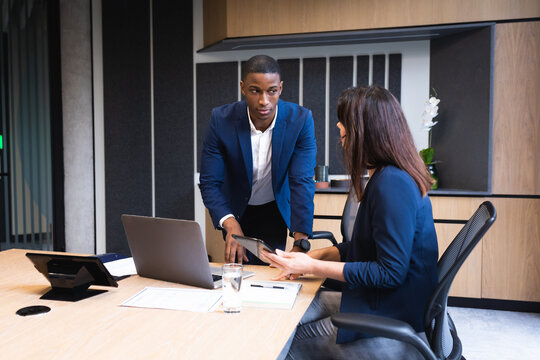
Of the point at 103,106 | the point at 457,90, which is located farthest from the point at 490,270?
the point at 103,106

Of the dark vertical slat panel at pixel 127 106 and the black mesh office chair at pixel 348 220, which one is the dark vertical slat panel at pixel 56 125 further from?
the black mesh office chair at pixel 348 220

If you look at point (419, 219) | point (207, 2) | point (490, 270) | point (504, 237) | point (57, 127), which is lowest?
point (490, 270)

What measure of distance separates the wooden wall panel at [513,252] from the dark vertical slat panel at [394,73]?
118cm

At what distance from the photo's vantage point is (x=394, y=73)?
11.8 feet

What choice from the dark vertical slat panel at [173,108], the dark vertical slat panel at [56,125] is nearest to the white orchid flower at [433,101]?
the dark vertical slat panel at [173,108]

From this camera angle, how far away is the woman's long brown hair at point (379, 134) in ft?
3.94

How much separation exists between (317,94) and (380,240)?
279cm

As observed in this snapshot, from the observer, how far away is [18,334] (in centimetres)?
97

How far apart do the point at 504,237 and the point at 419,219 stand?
2196mm

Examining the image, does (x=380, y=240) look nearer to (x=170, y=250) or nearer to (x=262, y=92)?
(x=170, y=250)

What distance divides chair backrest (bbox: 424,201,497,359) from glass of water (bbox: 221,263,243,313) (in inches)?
18.7

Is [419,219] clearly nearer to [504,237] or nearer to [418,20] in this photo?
[504,237]

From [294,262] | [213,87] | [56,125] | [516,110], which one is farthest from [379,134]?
[56,125]

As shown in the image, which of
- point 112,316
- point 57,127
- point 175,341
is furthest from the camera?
point 57,127
